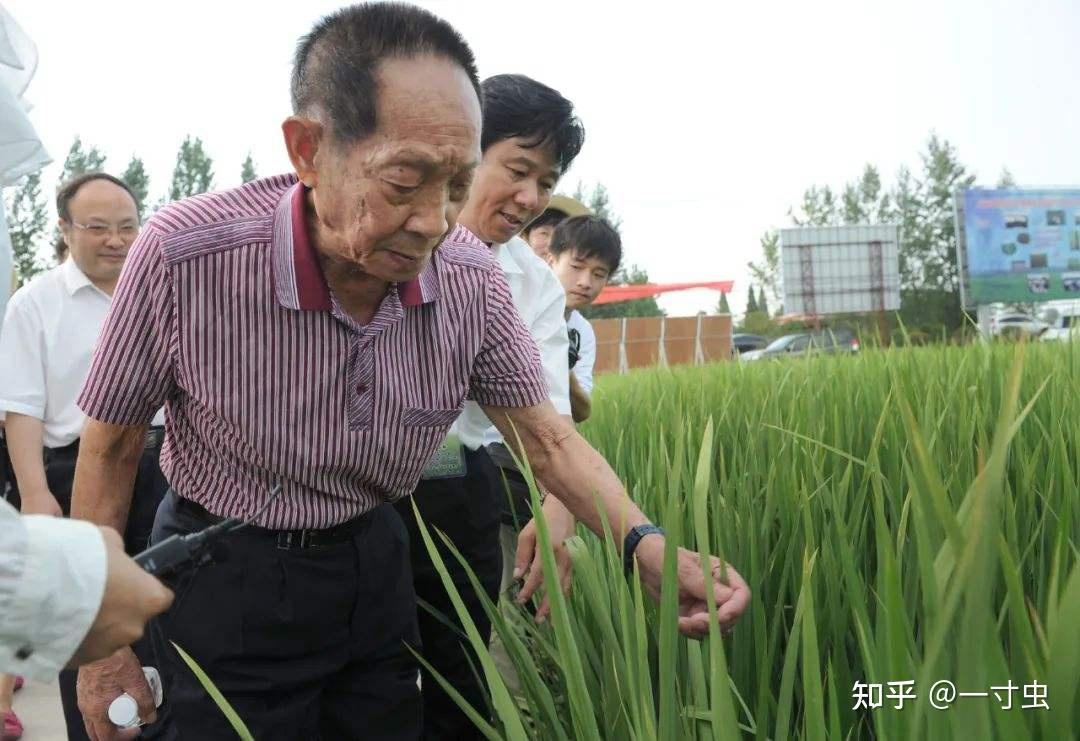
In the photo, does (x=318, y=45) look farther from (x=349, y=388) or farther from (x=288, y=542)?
(x=288, y=542)

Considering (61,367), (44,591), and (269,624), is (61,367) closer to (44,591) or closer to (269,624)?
(269,624)

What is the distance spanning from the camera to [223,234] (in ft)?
4.00

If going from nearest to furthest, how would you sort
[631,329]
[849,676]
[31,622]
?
[31,622] < [849,676] < [631,329]

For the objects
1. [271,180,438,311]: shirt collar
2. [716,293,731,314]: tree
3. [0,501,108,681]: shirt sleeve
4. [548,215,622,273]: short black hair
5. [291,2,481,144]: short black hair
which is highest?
[291,2,481,144]: short black hair

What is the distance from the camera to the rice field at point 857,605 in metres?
0.67

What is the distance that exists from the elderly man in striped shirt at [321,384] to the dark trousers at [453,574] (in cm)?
35

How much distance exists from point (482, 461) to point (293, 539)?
61cm

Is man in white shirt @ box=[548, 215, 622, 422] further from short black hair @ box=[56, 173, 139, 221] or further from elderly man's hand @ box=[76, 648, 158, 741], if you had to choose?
elderly man's hand @ box=[76, 648, 158, 741]

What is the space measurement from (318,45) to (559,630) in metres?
0.69

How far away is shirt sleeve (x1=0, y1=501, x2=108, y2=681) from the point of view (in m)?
0.71

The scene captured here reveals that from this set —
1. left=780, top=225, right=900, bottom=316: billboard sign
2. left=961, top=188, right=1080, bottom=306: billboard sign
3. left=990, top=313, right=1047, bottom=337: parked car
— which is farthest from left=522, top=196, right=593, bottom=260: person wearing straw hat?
left=961, top=188, right=1080, bottom=306: billboard sign

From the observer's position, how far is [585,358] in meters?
3.03

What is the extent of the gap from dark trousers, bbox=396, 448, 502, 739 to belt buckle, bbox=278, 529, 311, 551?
0.44 m

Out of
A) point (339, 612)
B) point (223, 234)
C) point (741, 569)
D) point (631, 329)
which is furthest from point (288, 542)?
point (631, 329)
